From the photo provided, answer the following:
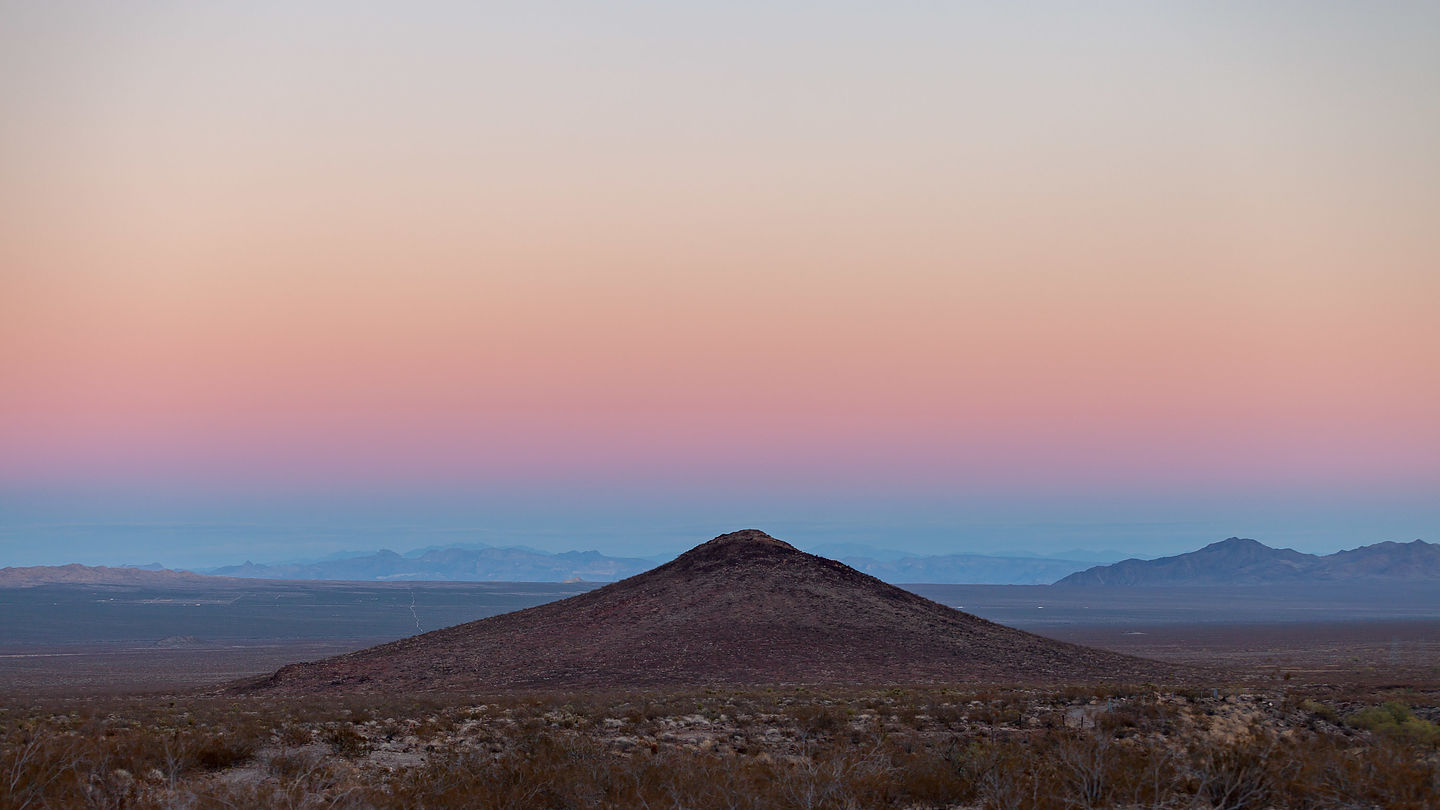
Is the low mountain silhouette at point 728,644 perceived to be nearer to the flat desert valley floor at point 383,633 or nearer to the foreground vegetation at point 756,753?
the flat desert valley floor at point 383,633

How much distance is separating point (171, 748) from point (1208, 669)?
4481cm

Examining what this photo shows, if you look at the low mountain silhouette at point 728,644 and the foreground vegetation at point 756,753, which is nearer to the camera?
the foreground vegetation at point 756,753

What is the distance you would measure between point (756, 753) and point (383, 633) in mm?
111244

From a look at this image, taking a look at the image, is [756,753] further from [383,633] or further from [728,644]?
[383,633]

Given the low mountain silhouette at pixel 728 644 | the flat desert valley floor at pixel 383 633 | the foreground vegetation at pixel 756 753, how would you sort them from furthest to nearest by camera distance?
1. the flat desert valley floor at pixel 383 633
2. the low mountain silhouette at pixel 728 644
3. the foreground vegetation at pixel 756 753

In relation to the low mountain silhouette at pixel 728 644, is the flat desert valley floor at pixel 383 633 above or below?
below

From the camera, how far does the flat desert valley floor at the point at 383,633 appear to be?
2306 inches

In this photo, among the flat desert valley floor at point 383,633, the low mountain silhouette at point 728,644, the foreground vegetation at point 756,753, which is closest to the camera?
the foreground vegetation at point 756,753

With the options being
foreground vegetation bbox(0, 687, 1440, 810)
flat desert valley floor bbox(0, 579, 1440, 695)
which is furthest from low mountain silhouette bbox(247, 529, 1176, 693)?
foreground vegetation bbox(0, 687, 1440, 810)

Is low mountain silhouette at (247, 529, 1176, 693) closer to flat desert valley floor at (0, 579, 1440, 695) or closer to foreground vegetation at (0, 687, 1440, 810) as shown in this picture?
flat desert valley floor at (0, 579, 1440, 695)

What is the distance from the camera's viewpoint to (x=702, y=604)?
53781 millimetres

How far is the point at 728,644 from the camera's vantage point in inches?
1860

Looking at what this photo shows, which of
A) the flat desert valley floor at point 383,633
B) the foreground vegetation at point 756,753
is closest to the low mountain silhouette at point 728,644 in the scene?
the flat desert valley floor at point 383,633

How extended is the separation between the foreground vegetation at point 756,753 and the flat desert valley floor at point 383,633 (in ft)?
57.0
